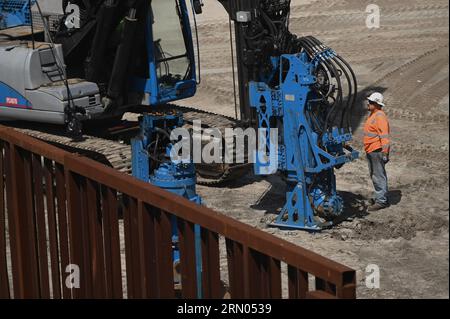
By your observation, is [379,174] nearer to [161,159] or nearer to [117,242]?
[161,159]

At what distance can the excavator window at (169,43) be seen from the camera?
12.2 meters

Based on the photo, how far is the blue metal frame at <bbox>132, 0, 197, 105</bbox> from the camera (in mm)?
12188

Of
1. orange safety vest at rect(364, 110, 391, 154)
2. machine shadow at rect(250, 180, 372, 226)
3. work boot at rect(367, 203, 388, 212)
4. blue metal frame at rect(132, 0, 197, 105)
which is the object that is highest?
blue metal frame at rect(132, 0, 197, 105)

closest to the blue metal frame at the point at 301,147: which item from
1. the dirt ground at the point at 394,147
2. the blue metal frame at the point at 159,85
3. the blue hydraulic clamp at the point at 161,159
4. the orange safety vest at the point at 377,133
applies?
the dirt ground at the point at 394,147

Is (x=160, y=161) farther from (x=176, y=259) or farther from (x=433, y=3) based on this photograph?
(x=433, y=3)

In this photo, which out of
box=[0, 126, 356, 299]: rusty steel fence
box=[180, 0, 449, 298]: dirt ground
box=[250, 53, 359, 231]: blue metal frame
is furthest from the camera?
box=[250, 53, 359, 231]: blue metal frame

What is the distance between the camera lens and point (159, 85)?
12.4 meters

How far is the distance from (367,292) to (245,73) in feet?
11.6

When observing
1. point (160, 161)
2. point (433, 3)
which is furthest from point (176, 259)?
point (433, 3)

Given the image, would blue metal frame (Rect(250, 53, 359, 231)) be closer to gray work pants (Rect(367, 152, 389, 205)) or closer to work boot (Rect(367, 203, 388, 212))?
gray work pants (Rect(367, 152, 389, 205))

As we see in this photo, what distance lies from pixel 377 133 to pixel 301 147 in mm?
1125

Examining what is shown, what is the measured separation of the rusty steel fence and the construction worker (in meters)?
6.37

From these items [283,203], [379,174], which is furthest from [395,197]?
[283,203]

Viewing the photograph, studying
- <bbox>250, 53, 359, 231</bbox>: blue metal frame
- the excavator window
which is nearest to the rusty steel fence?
<bbox>250, 53, 359, 231</bbox>: blue metal frame
